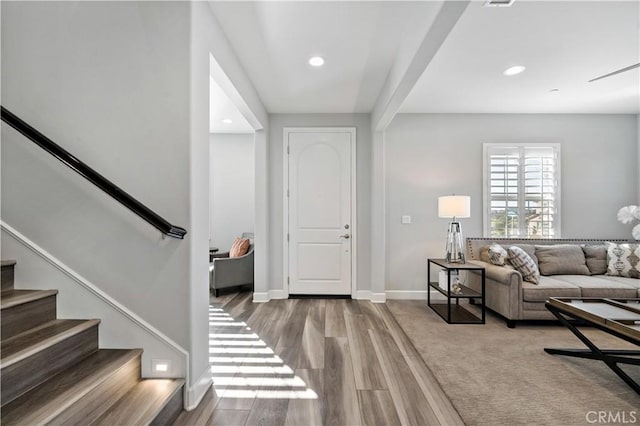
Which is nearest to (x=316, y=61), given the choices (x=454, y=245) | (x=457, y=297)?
(x=454, y=245)

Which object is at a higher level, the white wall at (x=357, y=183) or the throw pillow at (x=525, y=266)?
the white wall at (x=357, y=183)

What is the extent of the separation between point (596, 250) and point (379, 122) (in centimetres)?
312

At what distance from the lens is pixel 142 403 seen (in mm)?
1586

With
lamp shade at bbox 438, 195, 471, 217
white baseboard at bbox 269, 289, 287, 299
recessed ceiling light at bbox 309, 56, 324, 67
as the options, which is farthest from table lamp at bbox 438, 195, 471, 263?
white baseboard at bbox 269, 289, 287, 299

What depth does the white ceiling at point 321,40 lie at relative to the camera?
2191mm

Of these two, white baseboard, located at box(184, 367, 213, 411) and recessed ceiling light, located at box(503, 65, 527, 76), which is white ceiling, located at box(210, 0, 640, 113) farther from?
white baseboard, located at box(184, 367, 213, 411)

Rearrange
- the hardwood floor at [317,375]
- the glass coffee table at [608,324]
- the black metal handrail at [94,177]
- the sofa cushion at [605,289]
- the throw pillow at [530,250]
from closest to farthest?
the black metal handrail at [94,177] < the hardwood floor at [317,375] < the glass coffee table at [608,324] < the sofa cushion at [605,289] < the throw pillow at [530,250]

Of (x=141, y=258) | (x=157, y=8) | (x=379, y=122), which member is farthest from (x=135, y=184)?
(x=379, y=122)

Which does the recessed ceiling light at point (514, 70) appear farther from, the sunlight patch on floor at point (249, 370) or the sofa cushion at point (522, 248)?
the sunlight patch on floor at point (249, 370)

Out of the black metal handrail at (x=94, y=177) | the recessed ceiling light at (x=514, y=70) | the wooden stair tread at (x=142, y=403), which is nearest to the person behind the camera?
the wooden stair tread at (x=142, y=403)

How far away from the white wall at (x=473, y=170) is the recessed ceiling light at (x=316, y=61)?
1.80 m

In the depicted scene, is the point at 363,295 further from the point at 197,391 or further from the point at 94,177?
the point at 94,177

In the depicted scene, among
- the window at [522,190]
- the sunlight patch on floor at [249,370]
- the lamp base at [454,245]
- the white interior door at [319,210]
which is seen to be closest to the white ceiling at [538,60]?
the window at [522,190]

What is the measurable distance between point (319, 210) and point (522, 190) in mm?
2874
